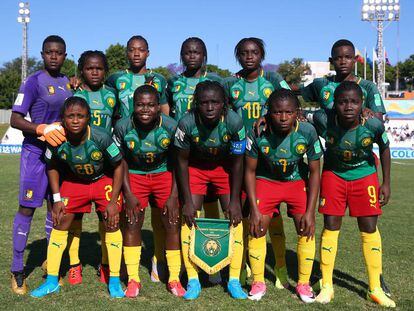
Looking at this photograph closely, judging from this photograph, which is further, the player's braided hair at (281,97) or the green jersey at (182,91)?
the green jersey at (182,91)

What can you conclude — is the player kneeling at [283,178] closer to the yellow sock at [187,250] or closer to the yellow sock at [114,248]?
the yellow sock at [187,250]

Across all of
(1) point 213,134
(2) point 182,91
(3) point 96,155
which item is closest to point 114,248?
(3) point 96,155

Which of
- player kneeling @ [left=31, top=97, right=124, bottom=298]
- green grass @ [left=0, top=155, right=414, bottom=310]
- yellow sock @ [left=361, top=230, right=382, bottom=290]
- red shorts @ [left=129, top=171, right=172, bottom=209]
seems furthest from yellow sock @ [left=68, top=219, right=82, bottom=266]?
yellow sock @ [left=361, top=230, right=382, bottom=290]

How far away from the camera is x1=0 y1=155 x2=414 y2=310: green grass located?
4.17m

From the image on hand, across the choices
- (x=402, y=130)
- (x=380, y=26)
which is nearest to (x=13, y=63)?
(x=380, y=26)

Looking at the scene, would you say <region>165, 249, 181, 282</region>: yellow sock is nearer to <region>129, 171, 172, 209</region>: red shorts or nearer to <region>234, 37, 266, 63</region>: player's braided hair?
<region>129, 171, 172, 209</region>: red shorts

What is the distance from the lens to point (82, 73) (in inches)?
186

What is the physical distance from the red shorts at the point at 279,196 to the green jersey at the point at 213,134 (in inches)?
17.2

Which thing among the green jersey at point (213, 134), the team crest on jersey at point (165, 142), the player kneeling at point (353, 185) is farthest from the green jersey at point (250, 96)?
the team crest on jersey at point (165, 142)

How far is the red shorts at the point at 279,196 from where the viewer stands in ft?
14.4

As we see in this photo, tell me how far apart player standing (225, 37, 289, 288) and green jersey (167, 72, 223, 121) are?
257mm

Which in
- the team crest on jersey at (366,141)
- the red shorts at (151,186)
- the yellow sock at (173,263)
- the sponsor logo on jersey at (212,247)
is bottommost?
the yellow sock at (173,263)

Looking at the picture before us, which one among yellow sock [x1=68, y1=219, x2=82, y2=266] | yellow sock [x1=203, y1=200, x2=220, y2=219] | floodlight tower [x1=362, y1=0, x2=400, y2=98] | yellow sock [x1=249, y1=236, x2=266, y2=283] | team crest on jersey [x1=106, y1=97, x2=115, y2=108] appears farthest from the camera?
floodlight tower [x1=362, y1=0, x2=400, y2=98]

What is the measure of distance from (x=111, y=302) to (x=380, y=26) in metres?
34.2
